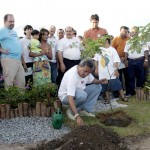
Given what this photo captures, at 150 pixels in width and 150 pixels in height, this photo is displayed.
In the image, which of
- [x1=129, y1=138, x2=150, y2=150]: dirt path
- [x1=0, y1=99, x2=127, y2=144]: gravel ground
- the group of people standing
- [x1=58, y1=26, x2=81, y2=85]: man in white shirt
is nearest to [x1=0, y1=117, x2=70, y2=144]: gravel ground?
[x1=0, y1=99, x2=127, y2=144]: gravel ground

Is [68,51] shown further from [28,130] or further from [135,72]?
[28,130]

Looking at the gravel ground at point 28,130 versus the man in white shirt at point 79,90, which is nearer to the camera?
the gravel ground at point 28,130

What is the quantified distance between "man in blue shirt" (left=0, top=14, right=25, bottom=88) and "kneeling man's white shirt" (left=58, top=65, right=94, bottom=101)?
1366 millimetres

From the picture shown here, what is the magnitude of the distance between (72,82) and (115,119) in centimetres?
118

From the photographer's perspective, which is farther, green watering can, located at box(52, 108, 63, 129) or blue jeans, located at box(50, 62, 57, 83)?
blue jeans, located at box(50, 62, 57, 83)

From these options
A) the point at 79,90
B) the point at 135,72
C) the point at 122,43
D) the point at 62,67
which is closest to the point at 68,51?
the point at 62,67

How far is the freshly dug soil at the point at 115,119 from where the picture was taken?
6526 mm

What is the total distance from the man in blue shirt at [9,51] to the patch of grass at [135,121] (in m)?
1.66

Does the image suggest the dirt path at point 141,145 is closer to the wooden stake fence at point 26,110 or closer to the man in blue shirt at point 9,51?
the wooden stake fence at point 26,110

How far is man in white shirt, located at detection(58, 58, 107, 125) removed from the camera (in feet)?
20.0

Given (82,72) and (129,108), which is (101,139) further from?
(129,108)

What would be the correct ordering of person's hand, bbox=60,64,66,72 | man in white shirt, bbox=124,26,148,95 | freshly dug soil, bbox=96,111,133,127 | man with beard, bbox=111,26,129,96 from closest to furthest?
1. freshly dug soil, bbox=96,111,133,127
2. person's hand, bbox=60,64,66,72
3. man in white shirt, bbox=124,26,148,95
4. man with beard, bbox=111,26,129,96

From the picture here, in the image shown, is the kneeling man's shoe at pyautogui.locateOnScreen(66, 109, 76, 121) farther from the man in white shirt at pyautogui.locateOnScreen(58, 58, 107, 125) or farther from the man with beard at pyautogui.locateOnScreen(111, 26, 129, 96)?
the man with beard at pyautogui.locateOnScreen(111, 26, 129, 96)

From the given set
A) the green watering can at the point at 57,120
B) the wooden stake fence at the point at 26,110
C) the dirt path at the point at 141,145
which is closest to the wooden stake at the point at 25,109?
the wooden stake fence at the point at 26,110
